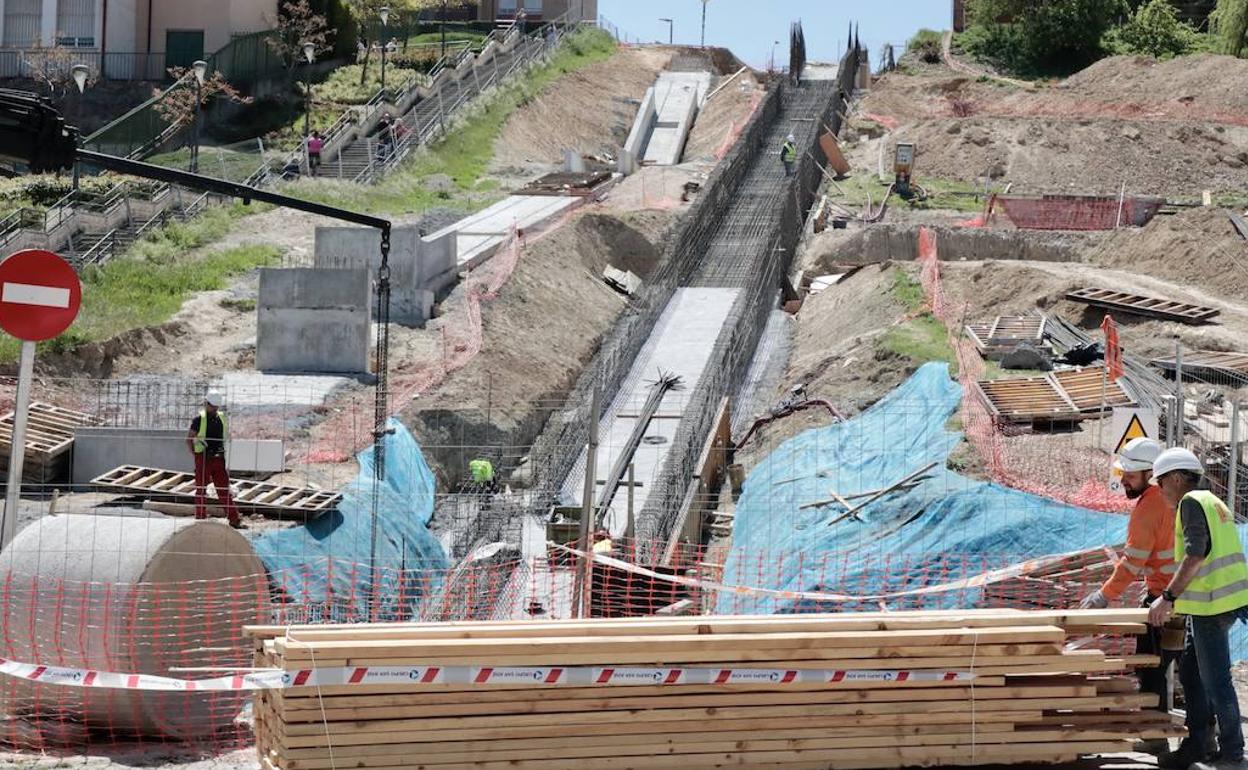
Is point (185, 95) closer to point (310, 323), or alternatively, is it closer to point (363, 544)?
point (310, 323)

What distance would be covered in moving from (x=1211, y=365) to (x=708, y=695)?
16749 mm

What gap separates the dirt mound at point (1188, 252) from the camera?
104 ft

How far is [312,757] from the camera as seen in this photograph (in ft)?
27.9

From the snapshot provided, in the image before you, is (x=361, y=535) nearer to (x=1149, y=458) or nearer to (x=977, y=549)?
(x=977, y=549)

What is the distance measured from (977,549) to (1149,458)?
279 inches

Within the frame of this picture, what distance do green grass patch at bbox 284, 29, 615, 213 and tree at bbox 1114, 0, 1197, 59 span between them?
22.4 meters

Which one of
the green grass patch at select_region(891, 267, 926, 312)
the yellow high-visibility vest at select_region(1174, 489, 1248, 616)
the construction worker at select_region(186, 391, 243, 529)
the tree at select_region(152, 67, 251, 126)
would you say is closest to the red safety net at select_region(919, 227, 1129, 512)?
the green grass patch at select_region(891, 267, 926, 312)

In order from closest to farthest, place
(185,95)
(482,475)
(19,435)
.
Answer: (19,435)
(482,475)
(185,95)

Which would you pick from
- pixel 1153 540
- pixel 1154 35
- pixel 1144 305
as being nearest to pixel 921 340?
pixel 1144 305

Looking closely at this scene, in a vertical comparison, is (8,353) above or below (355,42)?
below

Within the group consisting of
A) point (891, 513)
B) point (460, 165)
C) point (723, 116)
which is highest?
point (723, 116)

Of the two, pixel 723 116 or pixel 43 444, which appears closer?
pixel 43 444

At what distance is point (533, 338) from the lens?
3112 cm

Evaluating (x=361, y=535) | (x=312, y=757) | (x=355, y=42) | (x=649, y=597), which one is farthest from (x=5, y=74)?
(x=312, y=757)
